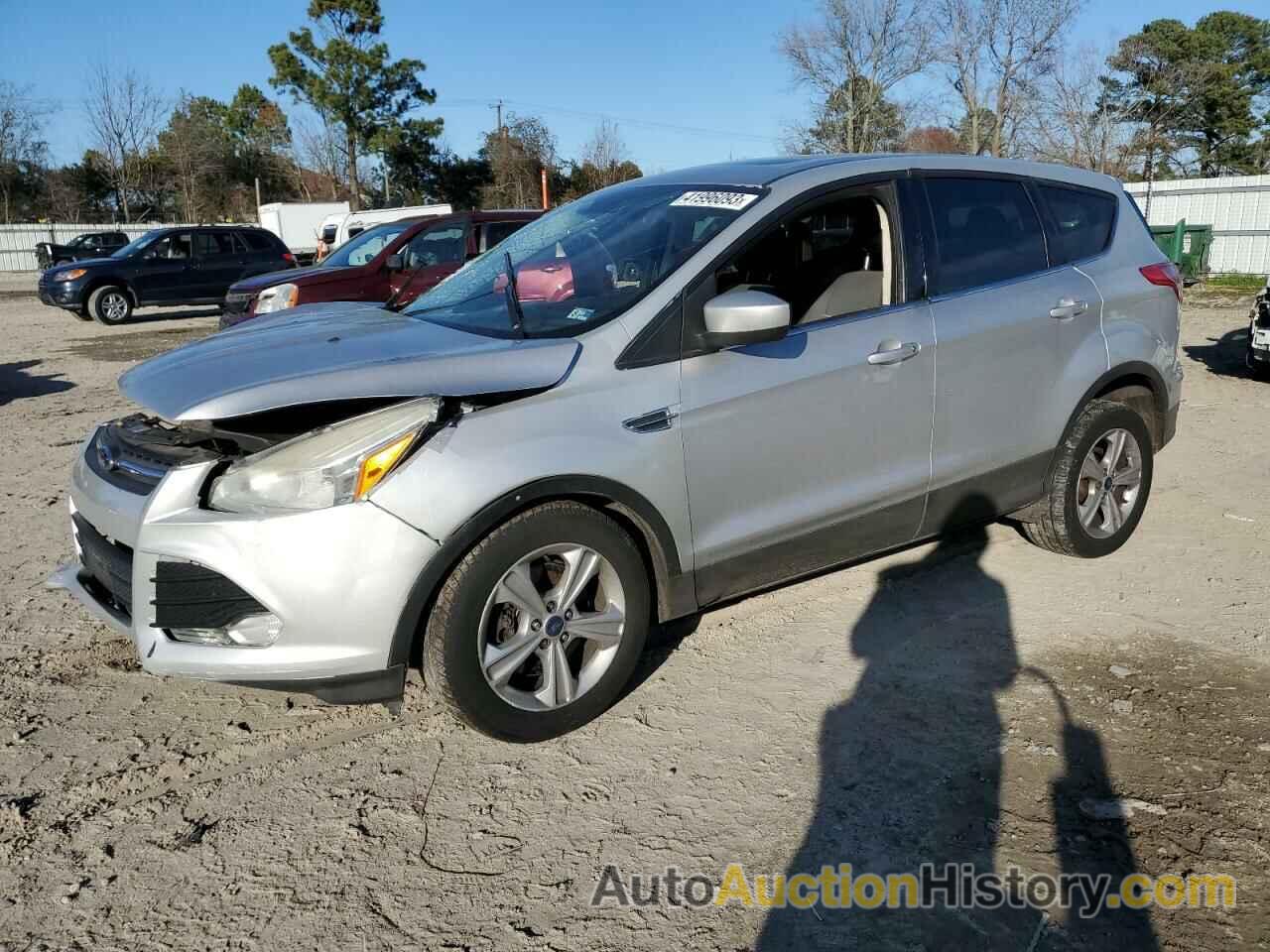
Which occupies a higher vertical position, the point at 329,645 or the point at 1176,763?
the point at 329,645

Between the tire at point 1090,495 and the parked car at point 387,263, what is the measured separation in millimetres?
7533

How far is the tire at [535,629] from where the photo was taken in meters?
2.89

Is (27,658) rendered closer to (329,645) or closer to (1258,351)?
(329,645)

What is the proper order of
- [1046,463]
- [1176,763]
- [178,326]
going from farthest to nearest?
[178,326] → [1046,463] → [1176,763]

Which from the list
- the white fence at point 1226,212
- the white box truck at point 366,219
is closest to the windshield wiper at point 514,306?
the white box truck at point 366,219

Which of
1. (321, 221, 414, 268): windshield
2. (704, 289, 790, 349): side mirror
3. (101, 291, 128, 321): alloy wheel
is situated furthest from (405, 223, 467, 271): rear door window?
(101, 291, 128, 321): alloy wheel

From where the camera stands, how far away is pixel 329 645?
278cm

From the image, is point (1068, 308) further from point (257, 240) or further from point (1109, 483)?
point (257, 240)

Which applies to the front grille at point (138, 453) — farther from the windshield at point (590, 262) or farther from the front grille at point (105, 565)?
the windshield at point (590, 262)

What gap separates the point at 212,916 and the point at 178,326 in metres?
18.2

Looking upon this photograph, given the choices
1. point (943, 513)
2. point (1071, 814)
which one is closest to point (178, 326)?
point (943, 513)

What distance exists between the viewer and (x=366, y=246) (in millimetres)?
11906

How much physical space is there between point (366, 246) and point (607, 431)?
383 inches

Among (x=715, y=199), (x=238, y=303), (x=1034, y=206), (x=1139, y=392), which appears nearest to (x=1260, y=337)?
(x=1139, y=392)
